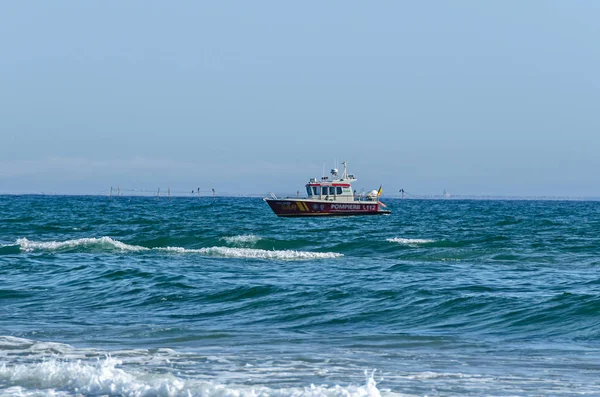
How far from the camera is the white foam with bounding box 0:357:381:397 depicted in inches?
361

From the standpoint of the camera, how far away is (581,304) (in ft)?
53.1

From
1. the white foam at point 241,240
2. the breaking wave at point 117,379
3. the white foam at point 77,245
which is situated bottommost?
the breaking wave at point 117,379

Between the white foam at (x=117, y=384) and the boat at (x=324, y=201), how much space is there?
5465 centimetres

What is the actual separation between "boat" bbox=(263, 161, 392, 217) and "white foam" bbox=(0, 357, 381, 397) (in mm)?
54652

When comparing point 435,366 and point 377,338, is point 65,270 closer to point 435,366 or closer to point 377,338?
point 377,338

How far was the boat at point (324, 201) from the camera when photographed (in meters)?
65.2

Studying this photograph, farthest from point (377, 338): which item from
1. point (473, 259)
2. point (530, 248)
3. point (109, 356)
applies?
point (530, 248)

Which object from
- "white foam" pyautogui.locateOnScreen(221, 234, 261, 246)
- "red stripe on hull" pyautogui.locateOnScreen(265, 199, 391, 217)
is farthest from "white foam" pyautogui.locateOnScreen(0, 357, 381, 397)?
"red stripe on hull" pyautogui.locateOnScreen(265, 199, 391, 217)

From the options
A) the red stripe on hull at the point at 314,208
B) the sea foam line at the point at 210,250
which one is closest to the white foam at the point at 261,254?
the sea foam line at the point at 210,250

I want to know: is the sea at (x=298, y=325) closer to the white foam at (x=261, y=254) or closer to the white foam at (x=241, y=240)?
the white foam at (x=261, y=254)

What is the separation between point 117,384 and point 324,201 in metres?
55.8

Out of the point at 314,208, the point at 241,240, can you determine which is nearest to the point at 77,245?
the point at 241,240

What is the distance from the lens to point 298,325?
1483 cm

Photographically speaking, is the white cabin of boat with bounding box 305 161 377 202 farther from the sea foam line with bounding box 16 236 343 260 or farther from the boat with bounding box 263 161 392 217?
the sea foam line with bounding box 16 236 343 260
